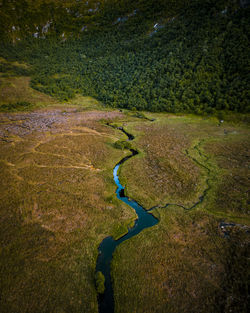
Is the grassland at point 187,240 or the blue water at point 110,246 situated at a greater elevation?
the grassland at point 187,240

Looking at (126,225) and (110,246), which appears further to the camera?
(126,225)

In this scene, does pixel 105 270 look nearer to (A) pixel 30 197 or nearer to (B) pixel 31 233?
(B) pixel 31 233

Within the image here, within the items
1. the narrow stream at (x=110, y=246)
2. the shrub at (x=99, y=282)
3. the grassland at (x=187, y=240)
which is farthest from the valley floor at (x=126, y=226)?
the narrow stream at (x=110, y=246)

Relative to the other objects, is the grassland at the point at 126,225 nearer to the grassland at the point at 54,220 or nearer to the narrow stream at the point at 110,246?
the grassland at the point at 54,220

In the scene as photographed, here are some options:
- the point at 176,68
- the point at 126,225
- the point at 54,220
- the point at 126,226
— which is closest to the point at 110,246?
the point at 126,226

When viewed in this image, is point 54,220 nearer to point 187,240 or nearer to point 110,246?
point 110,246
